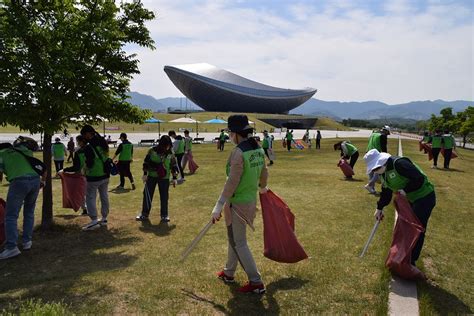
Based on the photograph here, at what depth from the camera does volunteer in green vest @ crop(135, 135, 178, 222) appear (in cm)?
855

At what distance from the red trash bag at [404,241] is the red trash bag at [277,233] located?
1.28 metres

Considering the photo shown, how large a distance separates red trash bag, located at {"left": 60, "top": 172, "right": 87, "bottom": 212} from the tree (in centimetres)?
39

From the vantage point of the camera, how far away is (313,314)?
4.38 m

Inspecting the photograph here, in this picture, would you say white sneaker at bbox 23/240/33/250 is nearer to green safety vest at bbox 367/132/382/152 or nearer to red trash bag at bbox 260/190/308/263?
red trash bag at bbox 260/190/308/263

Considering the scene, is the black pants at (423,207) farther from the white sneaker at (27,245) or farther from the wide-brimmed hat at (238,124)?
the white sneaker at (27,245)

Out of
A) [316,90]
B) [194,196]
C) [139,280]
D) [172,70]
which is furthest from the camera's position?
[316,90]

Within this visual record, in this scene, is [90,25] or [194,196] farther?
[194,196]

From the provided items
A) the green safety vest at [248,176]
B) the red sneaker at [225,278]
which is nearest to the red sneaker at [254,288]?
the red sneaker at [225,278]

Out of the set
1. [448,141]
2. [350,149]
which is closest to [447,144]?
[448,141]

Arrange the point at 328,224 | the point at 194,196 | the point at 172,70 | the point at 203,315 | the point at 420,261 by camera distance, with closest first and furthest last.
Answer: the point at 203,315 < the point at 420,261 < the point at 328,224 < the point at 194,196 < the point at 172,70

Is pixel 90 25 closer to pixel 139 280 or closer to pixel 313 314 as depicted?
pixel 139 280

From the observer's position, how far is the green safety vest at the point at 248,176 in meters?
4.63

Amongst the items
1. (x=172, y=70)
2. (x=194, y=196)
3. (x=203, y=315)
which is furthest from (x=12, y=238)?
(x=172, y=70)

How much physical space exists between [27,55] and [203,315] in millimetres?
5278
